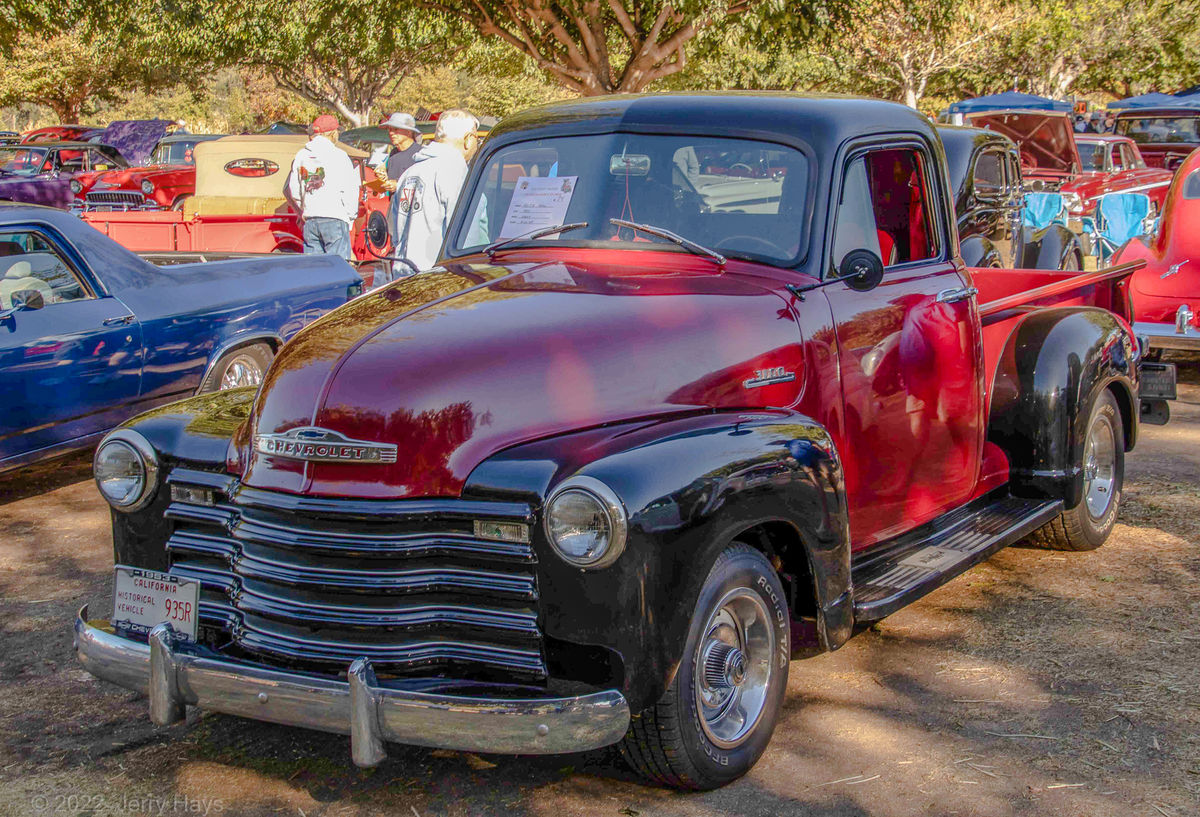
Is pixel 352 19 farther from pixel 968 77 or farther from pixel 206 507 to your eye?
pixel 968 77

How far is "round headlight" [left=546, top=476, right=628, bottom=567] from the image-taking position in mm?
3014

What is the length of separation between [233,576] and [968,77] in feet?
141

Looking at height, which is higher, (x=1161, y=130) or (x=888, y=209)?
(x=1161, y=130)

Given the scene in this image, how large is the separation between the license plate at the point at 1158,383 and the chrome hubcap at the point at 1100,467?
0.65 metres

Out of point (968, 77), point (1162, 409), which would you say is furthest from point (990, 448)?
point (968, 77)

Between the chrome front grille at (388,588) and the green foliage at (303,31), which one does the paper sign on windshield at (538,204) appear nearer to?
the chrome front grille at (388,588)

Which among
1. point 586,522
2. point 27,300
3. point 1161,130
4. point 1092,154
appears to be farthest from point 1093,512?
point 1161,130

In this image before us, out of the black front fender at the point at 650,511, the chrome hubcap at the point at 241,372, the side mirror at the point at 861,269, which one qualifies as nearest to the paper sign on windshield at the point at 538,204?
the side mirror at the point at 861,269

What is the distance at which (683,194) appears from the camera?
168 inches

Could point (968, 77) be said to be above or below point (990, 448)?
above

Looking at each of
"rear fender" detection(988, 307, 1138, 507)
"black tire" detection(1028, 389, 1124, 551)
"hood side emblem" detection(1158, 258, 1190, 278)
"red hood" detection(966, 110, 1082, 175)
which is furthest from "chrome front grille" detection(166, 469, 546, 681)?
"red hood" detection(966, 110, 1082, 175)

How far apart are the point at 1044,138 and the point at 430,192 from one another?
501 inches

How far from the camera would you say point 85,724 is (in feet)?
13.0

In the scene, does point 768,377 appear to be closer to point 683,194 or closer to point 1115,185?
point 683,194
